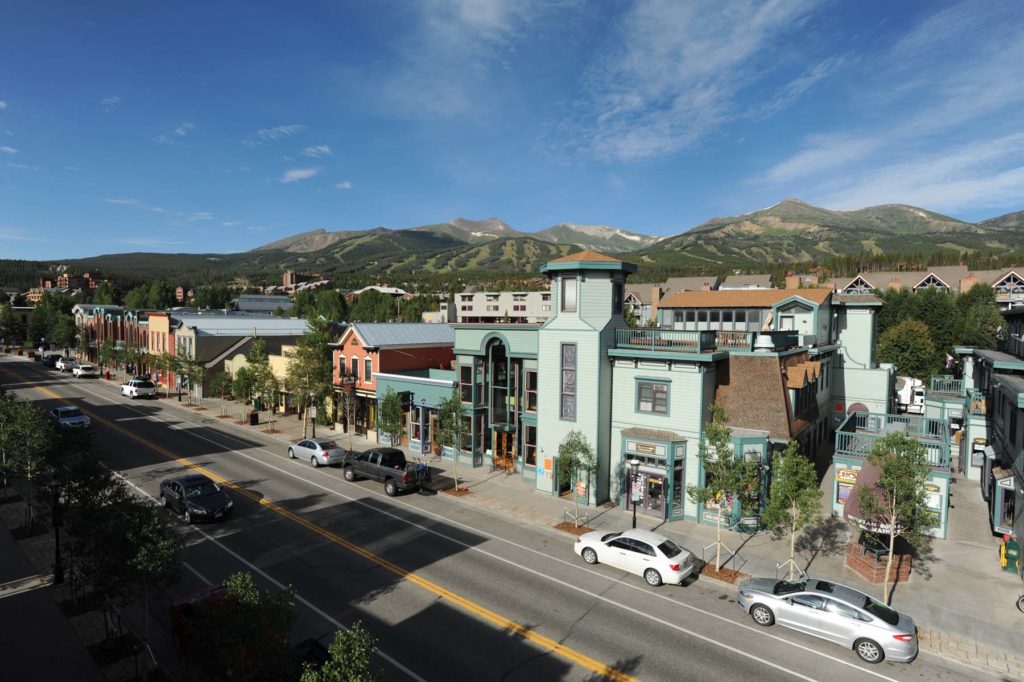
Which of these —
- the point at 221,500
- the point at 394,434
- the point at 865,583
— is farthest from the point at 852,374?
the point at 221,500

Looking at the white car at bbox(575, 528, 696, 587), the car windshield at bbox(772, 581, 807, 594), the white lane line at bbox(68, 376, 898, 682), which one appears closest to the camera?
the white lane line at bbox(68, 376, 898, 682)

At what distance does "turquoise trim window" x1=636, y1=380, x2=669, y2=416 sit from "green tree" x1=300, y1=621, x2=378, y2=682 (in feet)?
64.5

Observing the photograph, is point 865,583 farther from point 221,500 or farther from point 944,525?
point 221,500

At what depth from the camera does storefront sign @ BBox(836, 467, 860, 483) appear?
24.6m

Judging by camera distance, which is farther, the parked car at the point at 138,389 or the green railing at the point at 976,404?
the parked car at the point at 138,389

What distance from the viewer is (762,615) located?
16172 mm

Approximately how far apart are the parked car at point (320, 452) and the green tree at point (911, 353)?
194 feet

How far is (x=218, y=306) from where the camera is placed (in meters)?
195

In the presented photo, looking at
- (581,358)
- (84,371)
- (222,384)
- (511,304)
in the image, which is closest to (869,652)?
(581,358)

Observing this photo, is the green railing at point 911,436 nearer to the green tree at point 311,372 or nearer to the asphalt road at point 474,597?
the asphalt road at point 474,597

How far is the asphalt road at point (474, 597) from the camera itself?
13984mm

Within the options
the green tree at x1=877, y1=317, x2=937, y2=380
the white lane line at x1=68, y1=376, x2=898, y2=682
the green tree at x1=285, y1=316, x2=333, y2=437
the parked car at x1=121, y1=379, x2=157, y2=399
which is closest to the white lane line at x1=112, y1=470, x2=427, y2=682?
the white lane line at x1=68, y1=376, x2=898, y2=682

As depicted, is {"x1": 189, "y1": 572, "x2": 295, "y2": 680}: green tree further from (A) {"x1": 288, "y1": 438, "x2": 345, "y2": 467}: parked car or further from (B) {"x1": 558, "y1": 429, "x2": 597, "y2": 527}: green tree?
(A) {"x1": 288, "y1": 438, "x2": 345, "y2": 467}: parked car

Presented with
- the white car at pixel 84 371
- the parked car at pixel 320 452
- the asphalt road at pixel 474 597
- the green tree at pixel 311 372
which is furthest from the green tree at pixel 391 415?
the white car at pixel 84 371
